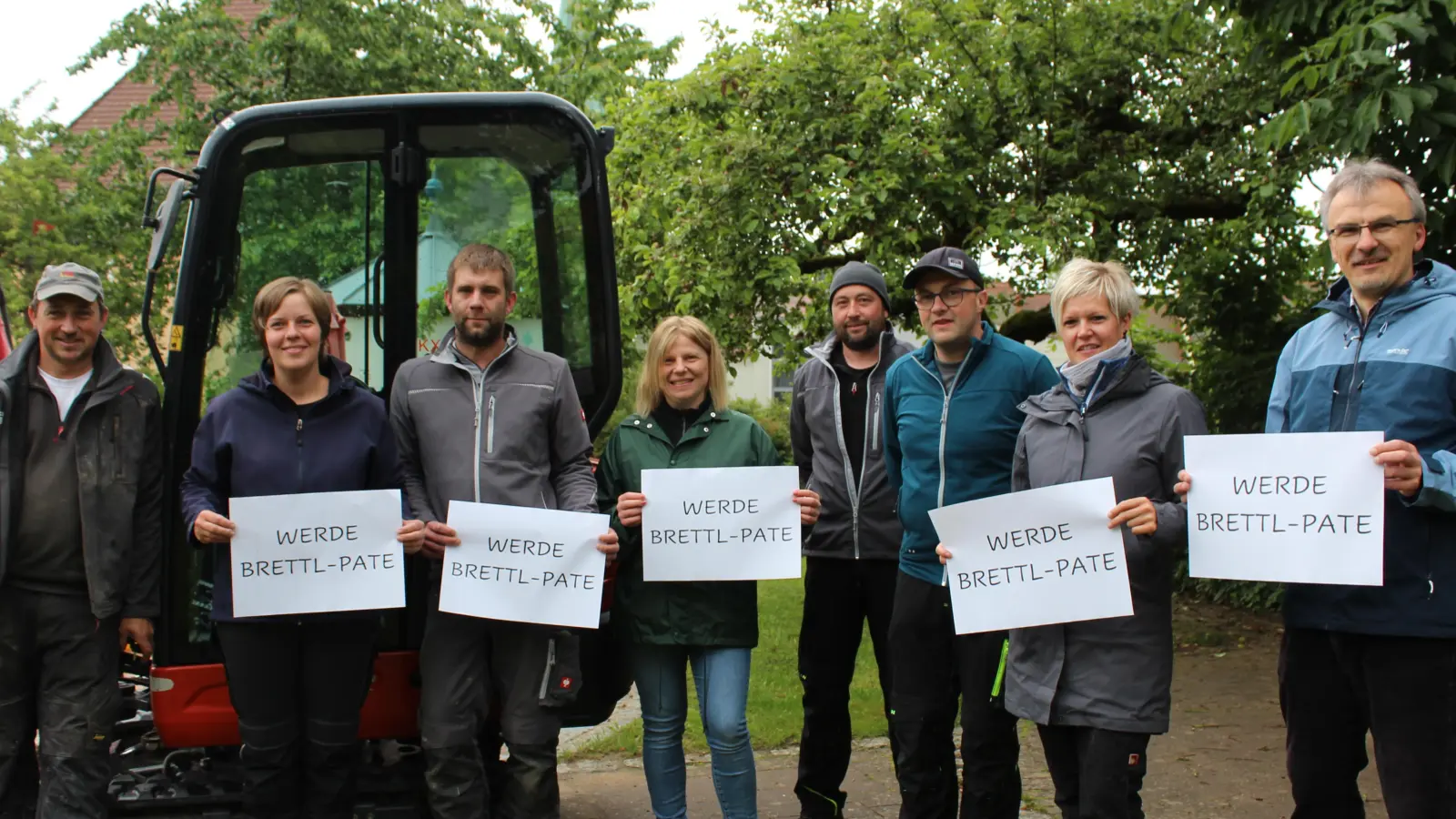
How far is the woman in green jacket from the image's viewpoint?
4.00m

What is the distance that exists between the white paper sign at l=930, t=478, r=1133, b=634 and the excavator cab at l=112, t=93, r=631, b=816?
4.29 feet

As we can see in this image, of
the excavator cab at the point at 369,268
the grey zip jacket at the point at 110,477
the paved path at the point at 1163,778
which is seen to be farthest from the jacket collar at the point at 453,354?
the paved path at the point at 1163,778

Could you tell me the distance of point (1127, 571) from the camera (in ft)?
10.9

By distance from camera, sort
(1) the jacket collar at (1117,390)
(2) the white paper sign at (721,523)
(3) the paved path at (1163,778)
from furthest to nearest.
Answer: (3) the paved path at (1163,778)
(2) the white paper sign at (721,523)
(1) the jacket collar at (1117,390)

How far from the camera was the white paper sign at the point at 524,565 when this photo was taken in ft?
12.1

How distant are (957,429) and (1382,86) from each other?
2317 millimetres

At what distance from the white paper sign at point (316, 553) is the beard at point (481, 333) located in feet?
1.79

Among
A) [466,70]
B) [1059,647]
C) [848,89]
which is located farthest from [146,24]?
[1059,647]

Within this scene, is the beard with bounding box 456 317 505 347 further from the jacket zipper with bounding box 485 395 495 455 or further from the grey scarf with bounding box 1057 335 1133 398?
the grey scarf with bounding box 1057 335 1133 398

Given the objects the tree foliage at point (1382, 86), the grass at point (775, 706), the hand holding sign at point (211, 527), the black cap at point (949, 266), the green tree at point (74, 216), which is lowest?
the grass at point (775, 706)

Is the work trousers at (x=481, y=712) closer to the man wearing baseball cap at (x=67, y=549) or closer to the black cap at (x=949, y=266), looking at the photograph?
the man wearing baseball cap at (x=67, y=549)

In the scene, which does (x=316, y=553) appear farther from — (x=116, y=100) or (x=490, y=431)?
(x=116, y=100)

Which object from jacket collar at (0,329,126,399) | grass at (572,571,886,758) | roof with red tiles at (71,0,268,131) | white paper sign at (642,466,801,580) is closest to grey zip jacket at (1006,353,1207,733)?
white paper sign at (642,466,801,580)

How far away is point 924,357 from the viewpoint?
4.01 meters
